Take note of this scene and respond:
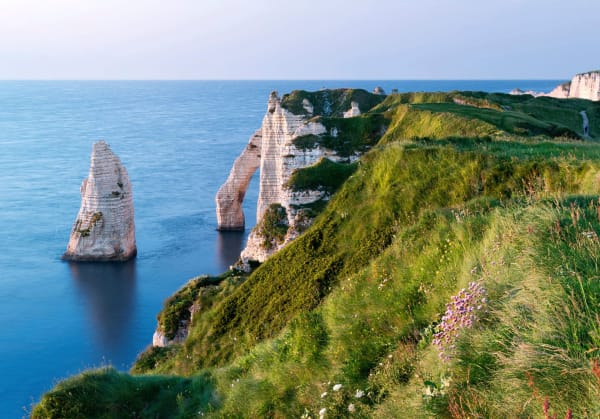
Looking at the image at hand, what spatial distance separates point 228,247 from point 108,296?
15.6 meters

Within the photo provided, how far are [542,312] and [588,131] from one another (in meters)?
55.6

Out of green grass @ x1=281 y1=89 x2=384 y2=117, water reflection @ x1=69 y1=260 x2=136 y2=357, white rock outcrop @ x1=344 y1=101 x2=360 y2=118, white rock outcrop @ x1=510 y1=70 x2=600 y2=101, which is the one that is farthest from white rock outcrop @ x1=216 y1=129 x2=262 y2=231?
white rock outcrop @ x1=510 y1=70 x2=600 y2=101

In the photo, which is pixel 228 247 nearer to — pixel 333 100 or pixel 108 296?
pixel 108 296

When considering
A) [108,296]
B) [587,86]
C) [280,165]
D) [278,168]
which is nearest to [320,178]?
[280,165]

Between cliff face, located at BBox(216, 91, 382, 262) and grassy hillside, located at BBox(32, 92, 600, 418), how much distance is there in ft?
40.7

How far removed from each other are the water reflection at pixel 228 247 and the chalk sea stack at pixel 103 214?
375 inches

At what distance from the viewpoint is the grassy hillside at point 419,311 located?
476 centimetres

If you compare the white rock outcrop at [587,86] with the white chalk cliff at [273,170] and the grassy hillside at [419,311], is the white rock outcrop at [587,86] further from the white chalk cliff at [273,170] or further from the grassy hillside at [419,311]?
the grassy hillside at [419,311]

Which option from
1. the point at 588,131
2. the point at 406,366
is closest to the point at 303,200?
the point at 406,366

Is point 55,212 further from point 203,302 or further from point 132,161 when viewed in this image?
point 203,302

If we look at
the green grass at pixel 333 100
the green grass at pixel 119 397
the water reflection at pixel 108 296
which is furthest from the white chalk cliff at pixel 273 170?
the green grass at pixel 119 397

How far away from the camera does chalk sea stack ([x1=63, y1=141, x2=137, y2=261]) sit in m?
49.2

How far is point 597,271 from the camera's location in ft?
17.3

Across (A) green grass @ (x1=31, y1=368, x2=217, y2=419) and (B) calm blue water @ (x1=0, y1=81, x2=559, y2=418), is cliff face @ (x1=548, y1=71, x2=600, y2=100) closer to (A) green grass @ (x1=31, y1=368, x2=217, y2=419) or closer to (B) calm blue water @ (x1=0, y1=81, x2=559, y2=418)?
(B) calm blue water @ (x1=0, y1=81, x2=559, y2=418)
